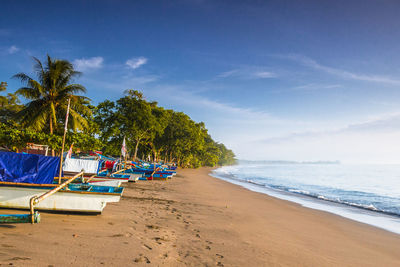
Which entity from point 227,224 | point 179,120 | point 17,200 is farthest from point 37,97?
point 179,120

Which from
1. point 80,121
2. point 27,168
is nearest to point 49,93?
point 80,121

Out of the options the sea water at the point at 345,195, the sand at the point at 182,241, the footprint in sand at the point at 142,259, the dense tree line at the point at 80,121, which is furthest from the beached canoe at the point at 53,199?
the sea water at the point at 345,195

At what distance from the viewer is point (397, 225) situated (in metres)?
12.7

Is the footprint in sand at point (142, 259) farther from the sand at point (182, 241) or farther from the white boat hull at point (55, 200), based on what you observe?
the white boat hull at point (55, 200)

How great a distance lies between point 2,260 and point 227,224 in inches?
288

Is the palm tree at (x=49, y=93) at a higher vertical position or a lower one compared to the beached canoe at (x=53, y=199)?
higher

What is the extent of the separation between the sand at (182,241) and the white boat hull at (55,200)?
29 centimetres

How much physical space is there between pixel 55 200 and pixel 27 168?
251cm

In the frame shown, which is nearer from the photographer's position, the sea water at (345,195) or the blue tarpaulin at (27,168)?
the blue tarpaulin at (27,168)

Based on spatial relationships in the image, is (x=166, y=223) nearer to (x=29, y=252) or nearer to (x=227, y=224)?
(x=227, y=224)

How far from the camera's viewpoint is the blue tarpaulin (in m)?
8.63

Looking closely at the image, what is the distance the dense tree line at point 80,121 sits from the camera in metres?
17.2

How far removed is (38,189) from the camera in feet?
26.6

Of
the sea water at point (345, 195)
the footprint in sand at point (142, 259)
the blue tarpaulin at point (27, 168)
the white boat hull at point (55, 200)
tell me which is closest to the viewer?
the footprint in sand at point (142, 259)
